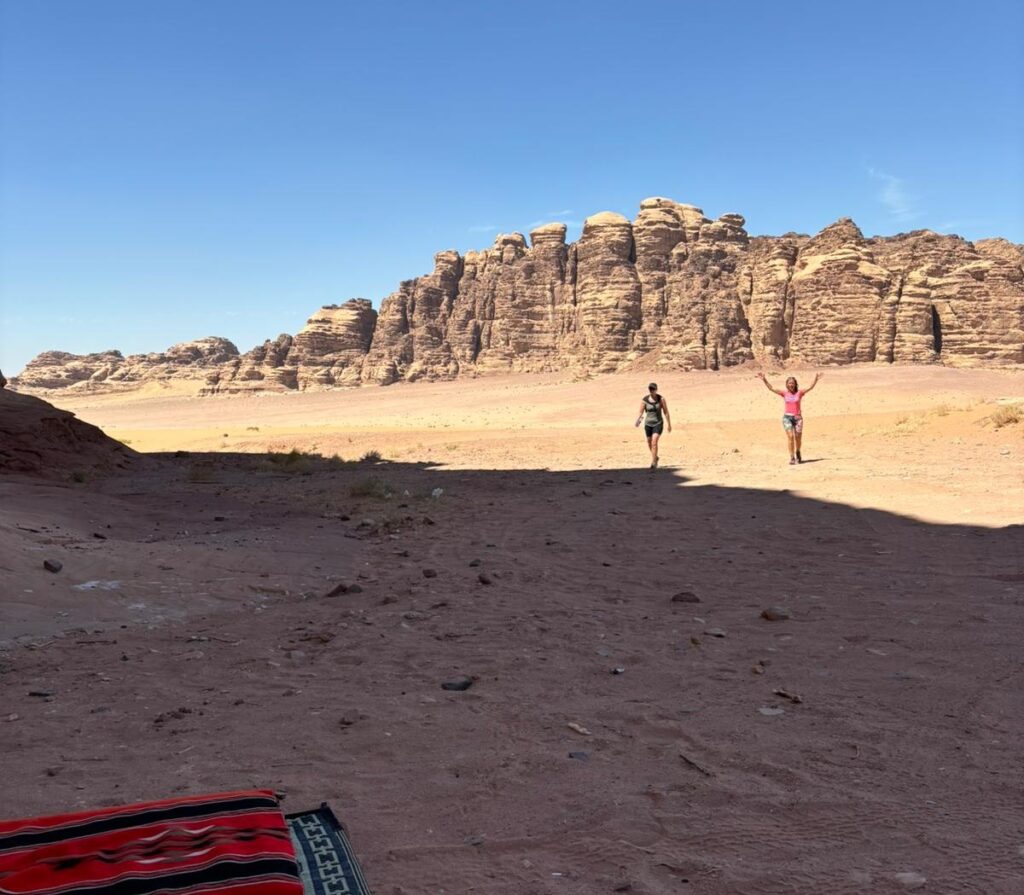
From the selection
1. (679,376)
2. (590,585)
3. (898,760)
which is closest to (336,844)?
(898,760)

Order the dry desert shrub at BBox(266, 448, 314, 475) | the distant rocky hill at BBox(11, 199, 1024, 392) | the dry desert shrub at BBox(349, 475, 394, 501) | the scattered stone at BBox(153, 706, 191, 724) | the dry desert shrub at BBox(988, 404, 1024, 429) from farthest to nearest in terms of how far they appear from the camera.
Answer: the distant rocky hill at BBox(11, 199, 1024, 392)
the dry desert shrub at BBox(988, 404, 1024, 429)
the dry desert shrub at BBox(266, 448, 314, 475)
the dry desert shrub at BBox(349, 475, 394, 501)
the scattered stone at BBox(153, 706, 191, 724)

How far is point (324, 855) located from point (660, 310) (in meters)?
81.1

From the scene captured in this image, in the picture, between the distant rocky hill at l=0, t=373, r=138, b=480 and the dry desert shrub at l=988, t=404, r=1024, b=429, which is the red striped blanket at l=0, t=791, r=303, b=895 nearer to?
the distant rocky hill at l=0, t=373, r=138, b=480

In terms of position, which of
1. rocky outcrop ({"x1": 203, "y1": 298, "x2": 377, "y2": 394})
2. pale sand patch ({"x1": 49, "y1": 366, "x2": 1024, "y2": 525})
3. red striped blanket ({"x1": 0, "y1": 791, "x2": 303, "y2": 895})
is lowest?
red striped blanket ({"x1": 0, "y1": 791, "x2": 303, "y2": 895})

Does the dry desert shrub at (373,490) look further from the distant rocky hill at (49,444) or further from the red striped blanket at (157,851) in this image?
the red striped blanket at (157,851)

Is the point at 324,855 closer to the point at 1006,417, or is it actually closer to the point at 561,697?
the point at 561,697

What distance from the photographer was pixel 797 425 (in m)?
15.3

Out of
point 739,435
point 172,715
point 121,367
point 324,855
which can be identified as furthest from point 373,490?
point 121,367

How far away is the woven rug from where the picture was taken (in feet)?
8.03

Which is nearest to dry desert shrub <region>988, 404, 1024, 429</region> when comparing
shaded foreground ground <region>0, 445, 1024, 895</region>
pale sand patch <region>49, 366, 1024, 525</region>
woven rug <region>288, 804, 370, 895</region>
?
pale sand patch <region>49, 366, 1024, 525</region>

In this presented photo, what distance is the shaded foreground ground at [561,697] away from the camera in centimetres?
280

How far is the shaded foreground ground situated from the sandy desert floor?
0.02 metres

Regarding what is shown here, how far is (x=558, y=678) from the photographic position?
4.59 meters

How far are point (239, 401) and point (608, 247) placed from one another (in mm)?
43780
